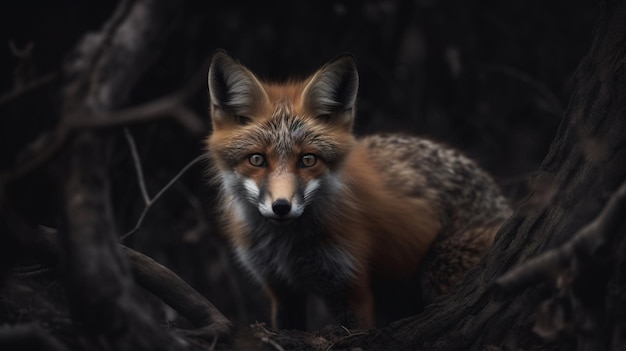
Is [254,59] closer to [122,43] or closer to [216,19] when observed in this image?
[216,19]

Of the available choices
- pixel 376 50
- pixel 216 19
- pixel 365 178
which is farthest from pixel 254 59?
pixel 365 178

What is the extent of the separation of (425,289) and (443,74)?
11.5ft

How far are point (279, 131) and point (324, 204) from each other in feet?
1.78

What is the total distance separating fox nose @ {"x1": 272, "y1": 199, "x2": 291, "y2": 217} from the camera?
12.1 ft

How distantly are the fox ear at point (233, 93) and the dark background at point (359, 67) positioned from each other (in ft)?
3.12

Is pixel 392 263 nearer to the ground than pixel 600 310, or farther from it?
nearer to the ground

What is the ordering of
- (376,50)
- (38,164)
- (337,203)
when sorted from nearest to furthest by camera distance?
(38,164)
(337,203)
(376,50)

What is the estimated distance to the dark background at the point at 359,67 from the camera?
6.01m

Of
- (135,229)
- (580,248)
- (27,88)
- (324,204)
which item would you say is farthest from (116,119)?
(324,204)

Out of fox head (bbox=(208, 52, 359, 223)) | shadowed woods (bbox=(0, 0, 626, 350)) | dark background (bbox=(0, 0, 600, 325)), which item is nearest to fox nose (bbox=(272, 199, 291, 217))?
fox head (bbox=(208, 52, 359, 223))

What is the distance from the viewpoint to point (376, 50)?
7391mm

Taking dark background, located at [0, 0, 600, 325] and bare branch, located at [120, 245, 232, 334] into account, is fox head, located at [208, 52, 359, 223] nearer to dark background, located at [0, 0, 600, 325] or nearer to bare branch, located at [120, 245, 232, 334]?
bare branch, located at [120, 245, 232, 334]

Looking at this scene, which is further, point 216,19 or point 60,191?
point 216,19

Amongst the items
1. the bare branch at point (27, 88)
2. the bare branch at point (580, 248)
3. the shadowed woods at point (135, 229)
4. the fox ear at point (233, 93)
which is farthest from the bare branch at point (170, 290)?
the bare branch at point (580, 248)
